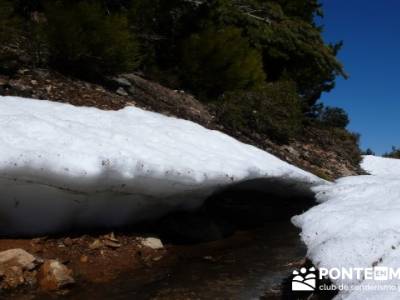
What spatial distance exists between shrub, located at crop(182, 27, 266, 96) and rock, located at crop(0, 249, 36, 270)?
7.66m

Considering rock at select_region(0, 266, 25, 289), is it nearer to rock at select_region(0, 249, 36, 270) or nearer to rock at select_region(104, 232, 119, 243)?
rock at select_region(0, 249, 36, 270)

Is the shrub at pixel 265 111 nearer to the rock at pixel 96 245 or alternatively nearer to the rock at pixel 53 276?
the rock at pixel 96 245

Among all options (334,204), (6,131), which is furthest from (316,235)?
(6,131)

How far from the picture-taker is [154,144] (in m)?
5.09

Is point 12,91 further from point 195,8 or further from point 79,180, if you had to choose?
point 195,8

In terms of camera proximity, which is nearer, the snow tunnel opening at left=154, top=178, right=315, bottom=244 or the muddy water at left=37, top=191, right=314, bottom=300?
the muddy water at left=37, top=191, right=314, bottom=300

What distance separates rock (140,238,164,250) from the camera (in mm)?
4785

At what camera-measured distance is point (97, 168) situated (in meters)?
4.11

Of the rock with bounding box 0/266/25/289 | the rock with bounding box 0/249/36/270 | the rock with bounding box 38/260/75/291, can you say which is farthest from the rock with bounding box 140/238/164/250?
the rock with bounding box 0/266/25/289

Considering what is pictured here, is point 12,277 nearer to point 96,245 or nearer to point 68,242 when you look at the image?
point 68,242

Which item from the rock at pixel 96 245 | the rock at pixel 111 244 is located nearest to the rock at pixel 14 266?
the rock at pixel 96 245

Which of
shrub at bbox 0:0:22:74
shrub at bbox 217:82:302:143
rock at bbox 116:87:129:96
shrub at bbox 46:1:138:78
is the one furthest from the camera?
shrub at bbox 217:82:302:143

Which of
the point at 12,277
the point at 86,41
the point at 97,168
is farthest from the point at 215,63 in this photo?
the point at 12,277

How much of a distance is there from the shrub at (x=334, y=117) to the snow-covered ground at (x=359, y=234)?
10364mm
